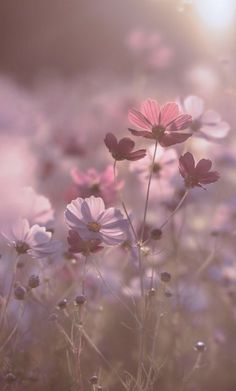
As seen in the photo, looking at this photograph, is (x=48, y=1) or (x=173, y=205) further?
(x=48, y=1)

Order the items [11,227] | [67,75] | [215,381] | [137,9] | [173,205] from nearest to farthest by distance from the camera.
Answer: [11,227] → [173,205] → [215,381] → [67,75] → [137,9]

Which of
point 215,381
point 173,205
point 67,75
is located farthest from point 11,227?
point 67,75

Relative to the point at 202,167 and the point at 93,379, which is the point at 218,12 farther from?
the point at 93,379

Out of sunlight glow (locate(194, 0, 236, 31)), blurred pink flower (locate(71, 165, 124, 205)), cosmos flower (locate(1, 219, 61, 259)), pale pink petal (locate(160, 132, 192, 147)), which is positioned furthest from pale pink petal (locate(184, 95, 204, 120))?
sunlight glow (locate(194, 0, 236, 31))

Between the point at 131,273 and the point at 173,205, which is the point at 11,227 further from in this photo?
the point at 131,273

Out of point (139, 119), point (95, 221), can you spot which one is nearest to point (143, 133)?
point (139, 119)

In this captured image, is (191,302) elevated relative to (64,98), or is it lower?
lower

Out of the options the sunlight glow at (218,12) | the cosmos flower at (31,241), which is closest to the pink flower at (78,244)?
the cosmos flower at (31,241)
